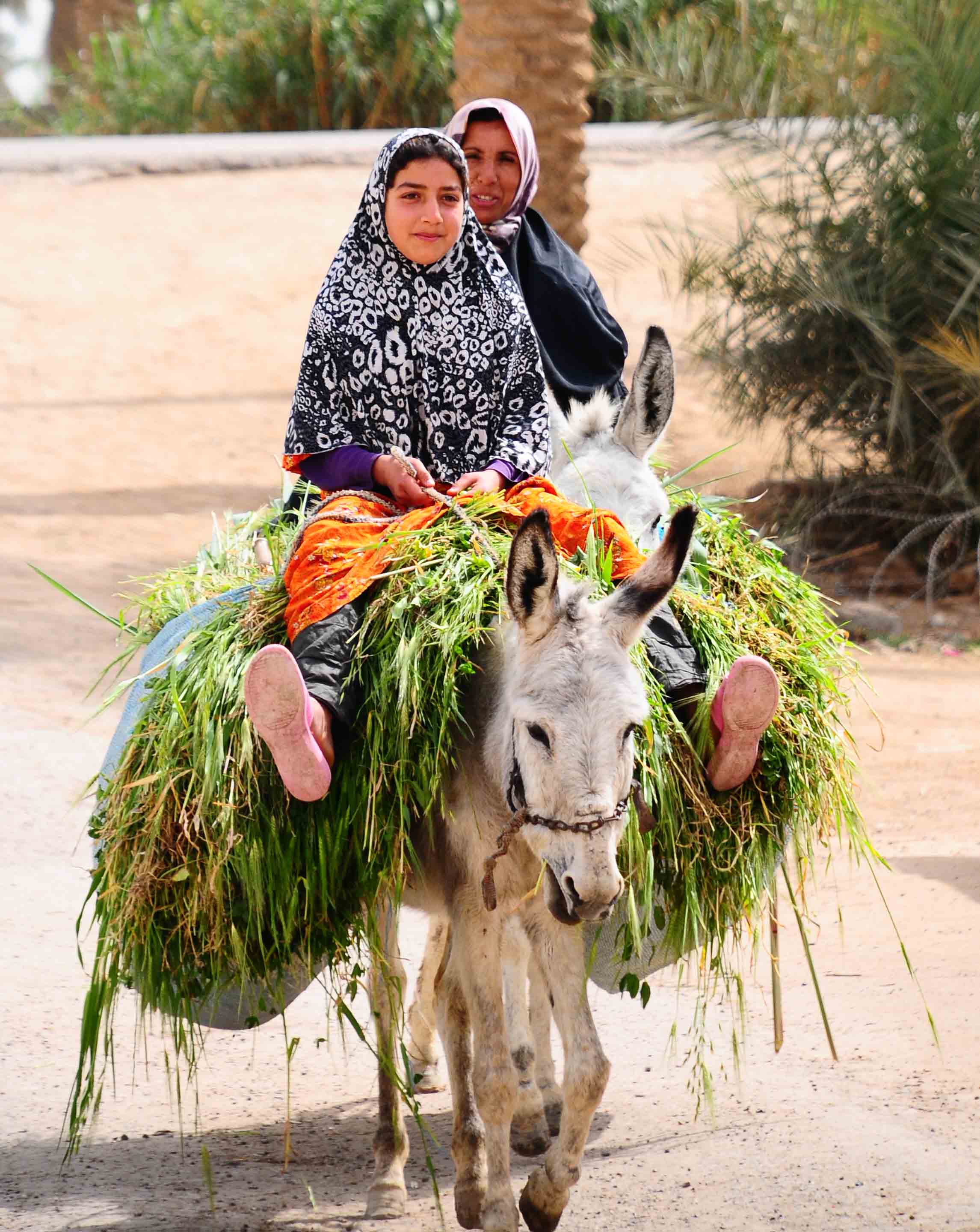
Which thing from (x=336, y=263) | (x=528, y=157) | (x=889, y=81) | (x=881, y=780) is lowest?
(x=881, y=780)

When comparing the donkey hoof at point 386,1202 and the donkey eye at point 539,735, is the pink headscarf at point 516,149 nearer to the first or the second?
the donkey eye at point 539,735

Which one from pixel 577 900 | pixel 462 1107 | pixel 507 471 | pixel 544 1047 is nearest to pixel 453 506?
pixel 507 471

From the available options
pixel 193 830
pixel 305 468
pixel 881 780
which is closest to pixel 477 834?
pixel 193 830

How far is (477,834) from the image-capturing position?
3299 millimetres

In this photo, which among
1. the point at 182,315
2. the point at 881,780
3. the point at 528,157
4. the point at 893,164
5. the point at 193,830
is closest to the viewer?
the point at 193,830

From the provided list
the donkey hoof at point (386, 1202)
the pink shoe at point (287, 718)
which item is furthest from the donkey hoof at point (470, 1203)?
the pink shoe at point (287, 718)

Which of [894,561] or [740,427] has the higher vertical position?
[740,427]

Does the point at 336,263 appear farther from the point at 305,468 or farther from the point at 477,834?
the point at 477,834

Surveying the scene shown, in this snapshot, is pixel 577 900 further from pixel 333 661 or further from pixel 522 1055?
pixel 522 1055

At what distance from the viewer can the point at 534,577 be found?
9.74ft

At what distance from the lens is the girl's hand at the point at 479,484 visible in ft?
11.9

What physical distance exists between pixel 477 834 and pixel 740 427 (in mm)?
8256

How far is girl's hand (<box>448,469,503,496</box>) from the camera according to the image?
3.63 m

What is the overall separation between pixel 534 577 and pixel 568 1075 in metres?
1.13
